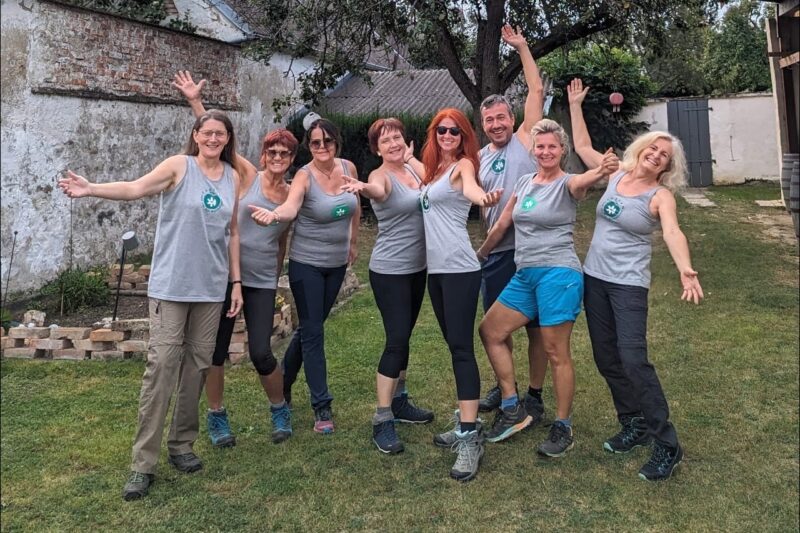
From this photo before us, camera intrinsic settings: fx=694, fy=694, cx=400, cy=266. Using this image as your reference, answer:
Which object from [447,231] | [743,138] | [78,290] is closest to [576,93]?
[447,231]

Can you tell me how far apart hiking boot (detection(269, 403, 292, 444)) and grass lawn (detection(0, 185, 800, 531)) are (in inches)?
3.2

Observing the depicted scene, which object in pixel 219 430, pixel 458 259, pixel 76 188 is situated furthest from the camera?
pixel 219 430

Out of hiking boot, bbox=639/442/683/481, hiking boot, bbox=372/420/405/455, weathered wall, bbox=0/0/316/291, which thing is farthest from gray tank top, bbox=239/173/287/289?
weathered wall, bbox=0/0/316/291

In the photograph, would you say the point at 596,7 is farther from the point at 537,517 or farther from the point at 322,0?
the point at 537,517

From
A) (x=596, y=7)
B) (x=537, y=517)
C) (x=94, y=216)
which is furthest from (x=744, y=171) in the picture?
(x=537, y=517)

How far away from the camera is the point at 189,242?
10.8 ft

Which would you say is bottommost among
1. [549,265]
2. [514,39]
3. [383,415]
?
[383,415]

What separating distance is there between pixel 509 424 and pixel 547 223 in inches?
45.5

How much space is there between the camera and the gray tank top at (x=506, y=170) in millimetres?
3877

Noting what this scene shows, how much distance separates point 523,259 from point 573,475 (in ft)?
3.63

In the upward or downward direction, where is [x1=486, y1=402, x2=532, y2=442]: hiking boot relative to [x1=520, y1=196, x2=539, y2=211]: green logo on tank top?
downward

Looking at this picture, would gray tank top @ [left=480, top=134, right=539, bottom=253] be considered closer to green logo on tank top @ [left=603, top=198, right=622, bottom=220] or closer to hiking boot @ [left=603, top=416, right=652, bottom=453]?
green logo on tank top @ [left=603, top=198, right=622, bottom=220]

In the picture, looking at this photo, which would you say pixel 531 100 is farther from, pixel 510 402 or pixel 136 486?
pixel 136 486

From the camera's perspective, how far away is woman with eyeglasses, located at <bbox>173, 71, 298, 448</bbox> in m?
3.71
